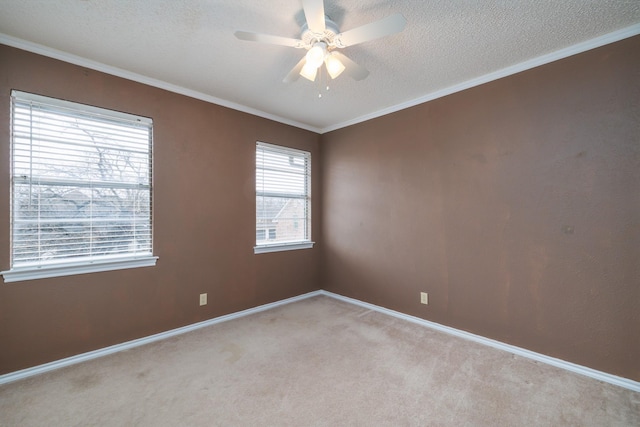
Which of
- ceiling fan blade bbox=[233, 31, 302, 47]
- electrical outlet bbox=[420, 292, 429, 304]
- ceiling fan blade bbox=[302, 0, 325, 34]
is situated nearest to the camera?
ceiling fan blade bbox=[302, 0, 325, 34]

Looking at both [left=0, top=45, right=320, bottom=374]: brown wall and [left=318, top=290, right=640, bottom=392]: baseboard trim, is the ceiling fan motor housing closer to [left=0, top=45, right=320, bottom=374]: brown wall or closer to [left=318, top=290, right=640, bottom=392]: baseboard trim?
[left=0, top=45, right=320, bottom=374]: brown wall

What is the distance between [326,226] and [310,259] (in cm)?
53

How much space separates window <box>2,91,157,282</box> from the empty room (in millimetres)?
13

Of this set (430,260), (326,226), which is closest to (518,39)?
(430,260)

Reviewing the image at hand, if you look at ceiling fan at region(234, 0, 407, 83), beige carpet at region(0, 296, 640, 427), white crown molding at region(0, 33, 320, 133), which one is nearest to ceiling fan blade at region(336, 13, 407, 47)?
ceiling fan at region(234, 0, 407, 83)

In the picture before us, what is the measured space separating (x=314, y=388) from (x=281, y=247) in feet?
6.42

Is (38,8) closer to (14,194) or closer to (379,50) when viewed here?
(14,194)

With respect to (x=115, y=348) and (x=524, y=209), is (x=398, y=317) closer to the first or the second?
(x=524, y=209)

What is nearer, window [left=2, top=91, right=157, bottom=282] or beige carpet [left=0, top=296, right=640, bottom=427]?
beige carpet [left=0, top=296, right=640, bottom=427]

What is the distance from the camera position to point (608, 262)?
2.08m

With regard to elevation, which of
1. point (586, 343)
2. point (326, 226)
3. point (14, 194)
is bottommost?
point (586, 343)

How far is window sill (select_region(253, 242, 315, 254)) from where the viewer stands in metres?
3.52

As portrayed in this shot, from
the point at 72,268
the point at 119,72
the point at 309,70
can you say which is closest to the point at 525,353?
the point at 309,70

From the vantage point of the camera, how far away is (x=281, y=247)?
3.73 metres
